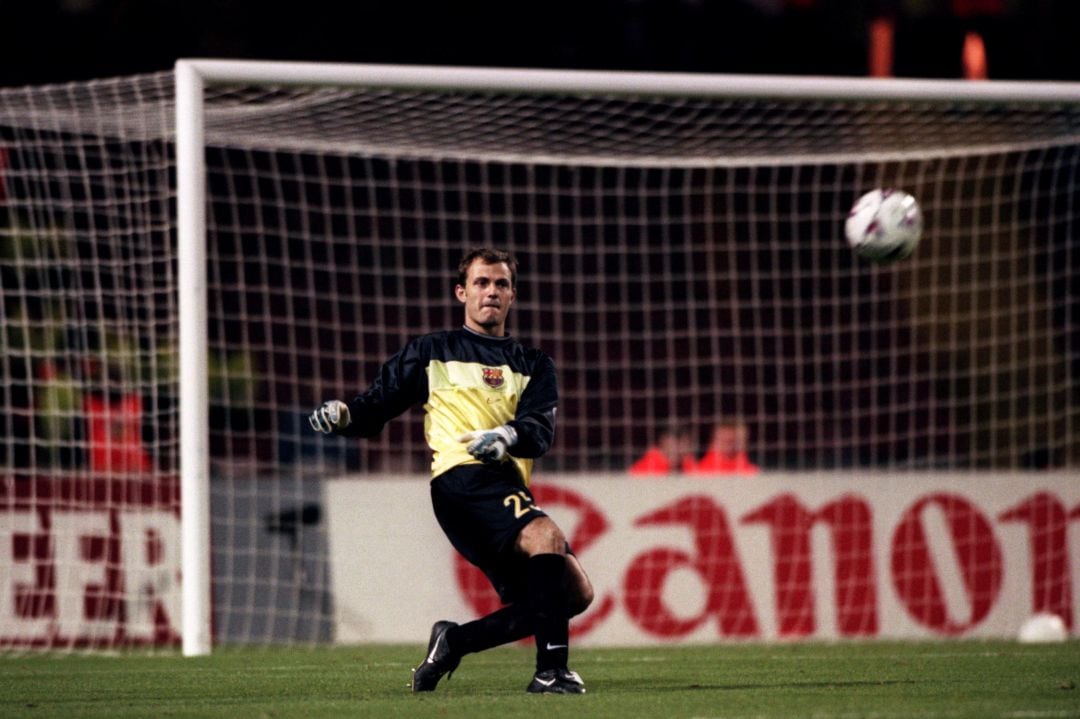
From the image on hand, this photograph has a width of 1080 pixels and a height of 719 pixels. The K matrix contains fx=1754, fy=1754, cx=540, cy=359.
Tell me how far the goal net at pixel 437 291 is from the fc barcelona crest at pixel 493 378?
306 centimetres

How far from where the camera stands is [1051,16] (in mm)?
17516

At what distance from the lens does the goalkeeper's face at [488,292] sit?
230 inches

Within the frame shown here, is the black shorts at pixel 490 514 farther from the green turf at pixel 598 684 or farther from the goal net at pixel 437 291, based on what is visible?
the goal net at pixel 437 291

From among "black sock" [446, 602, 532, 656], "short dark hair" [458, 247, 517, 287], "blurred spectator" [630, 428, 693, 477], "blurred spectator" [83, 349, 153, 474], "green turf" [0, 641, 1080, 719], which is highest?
"short dark hair" [458, 247, 517, 287]

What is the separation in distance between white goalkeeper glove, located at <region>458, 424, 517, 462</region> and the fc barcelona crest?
0.31m

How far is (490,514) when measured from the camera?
18.5ft

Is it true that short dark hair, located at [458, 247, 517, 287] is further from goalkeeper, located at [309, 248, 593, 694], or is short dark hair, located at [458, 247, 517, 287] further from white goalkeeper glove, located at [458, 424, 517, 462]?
white goalkeeper glove, located at [458, 424, 517, 462]

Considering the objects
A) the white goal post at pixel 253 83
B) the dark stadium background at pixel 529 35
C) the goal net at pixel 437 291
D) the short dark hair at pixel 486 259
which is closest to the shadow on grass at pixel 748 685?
the short dark hair at pixel 486 259

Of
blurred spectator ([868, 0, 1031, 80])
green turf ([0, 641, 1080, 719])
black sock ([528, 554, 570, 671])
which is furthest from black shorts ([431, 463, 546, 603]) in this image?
blurred spectator ([868, 0, 1031, 80])

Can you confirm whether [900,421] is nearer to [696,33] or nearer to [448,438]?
[696,33]

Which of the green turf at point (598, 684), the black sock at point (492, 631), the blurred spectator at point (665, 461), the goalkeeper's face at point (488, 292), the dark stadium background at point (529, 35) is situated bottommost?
the green turf at point (598, 684)

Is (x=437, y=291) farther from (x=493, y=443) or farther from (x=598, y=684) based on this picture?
(x=493, y=443)

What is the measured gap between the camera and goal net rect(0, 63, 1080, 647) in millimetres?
9820

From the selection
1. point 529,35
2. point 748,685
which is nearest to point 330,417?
point 748,685
